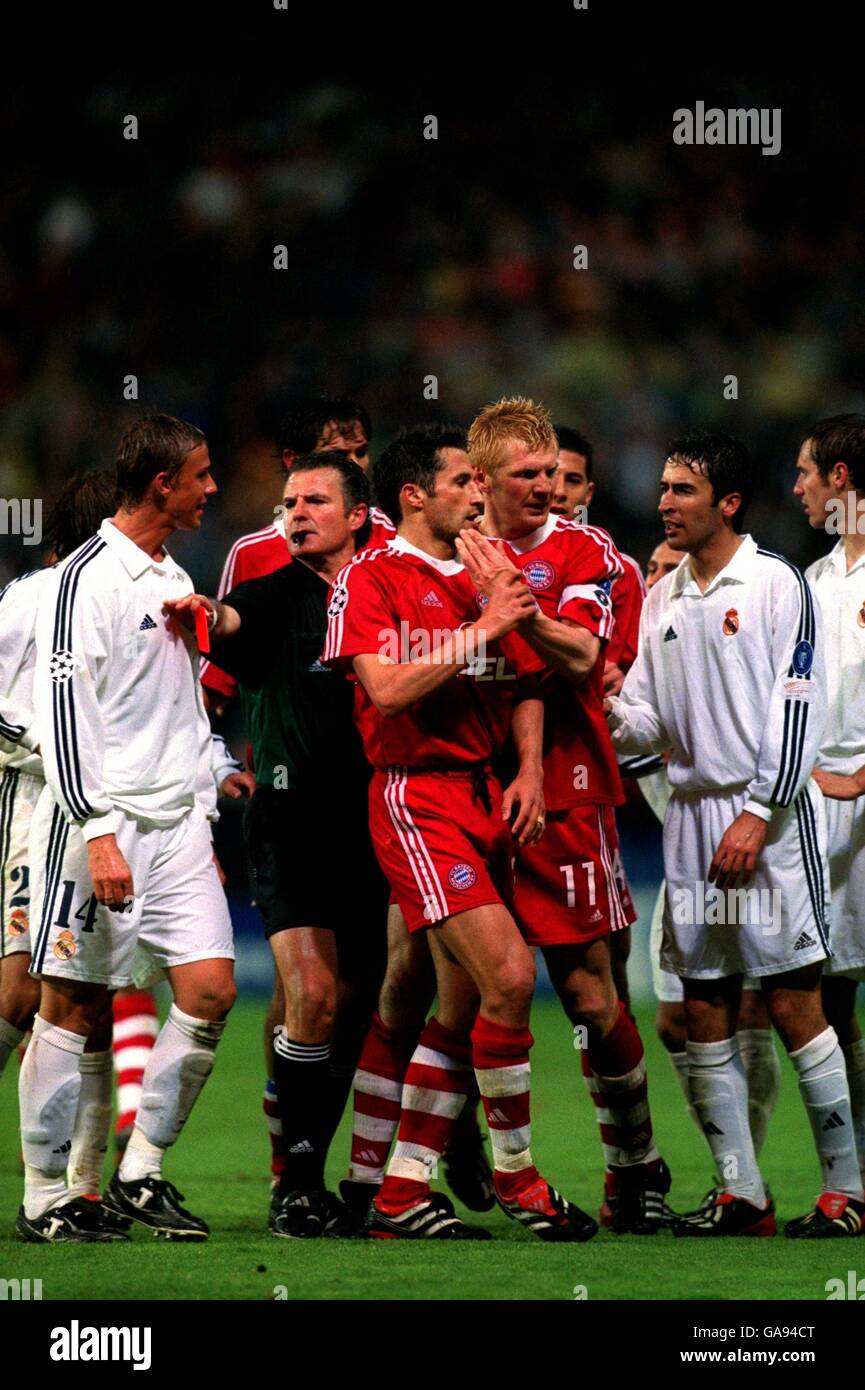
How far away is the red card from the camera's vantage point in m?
4.70

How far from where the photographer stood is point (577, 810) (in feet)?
16.4

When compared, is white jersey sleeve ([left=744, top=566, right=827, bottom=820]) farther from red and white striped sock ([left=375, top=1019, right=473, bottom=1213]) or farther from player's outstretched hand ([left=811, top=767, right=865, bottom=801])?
red and white striped sock ([left=375, top=1019, right=473, bottom=1213])

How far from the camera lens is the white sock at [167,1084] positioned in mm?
4695

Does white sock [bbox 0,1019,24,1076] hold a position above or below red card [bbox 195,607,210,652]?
below

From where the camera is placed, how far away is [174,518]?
487 centimetres

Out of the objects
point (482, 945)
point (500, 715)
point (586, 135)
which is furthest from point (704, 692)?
point (586, 135)

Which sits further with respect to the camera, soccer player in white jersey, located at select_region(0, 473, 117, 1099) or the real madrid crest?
soccer player in white jersey, located at select_region(0, 473, 117, 1099)

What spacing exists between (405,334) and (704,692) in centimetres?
830

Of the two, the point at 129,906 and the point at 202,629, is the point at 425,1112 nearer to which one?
the point at 129,906

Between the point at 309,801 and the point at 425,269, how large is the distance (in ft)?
29.6

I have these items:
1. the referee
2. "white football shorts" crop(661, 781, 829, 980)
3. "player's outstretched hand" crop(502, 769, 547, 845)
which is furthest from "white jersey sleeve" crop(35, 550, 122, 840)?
"white football shorts" crop(661, 781, 829, 980)

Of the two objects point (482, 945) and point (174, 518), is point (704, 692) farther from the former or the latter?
point (174, 518)

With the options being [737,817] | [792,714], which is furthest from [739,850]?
[792,714]

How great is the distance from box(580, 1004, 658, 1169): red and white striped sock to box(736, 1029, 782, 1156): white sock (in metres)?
0.56
